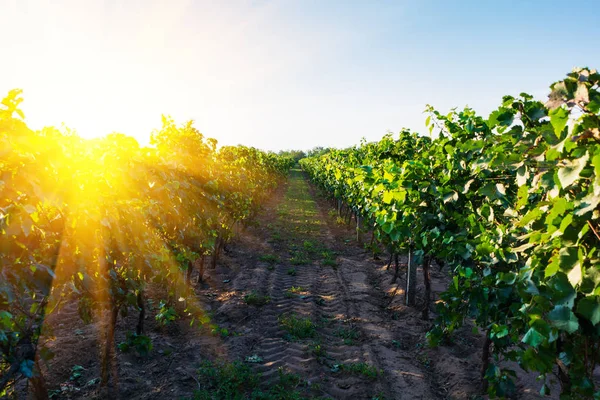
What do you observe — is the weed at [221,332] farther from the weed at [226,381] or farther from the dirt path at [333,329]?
the weed at [226,381]

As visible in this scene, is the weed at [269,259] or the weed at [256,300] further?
the weed at [269,259]

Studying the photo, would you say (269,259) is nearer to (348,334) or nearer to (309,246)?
(309,246)

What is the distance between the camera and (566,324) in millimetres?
1821

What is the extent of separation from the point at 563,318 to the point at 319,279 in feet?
27.7

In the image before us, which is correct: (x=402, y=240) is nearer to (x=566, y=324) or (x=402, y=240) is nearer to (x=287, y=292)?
(x=287, y=292)

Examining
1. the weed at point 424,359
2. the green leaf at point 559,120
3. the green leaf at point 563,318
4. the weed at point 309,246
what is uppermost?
the green leaf at point 559,120

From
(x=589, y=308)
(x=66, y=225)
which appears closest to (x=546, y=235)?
(x=589, y=308)

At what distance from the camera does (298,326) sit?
682 cm

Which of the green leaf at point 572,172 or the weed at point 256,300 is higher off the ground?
the green leaf at point 572,172

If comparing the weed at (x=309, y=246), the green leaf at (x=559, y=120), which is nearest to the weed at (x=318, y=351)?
the green leaf at (x=559, y=120)

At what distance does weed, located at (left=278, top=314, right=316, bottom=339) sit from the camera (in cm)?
667

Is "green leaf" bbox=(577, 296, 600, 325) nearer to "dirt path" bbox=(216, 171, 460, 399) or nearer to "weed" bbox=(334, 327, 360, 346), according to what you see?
"dirt path" bbox=(216, 171, 460, 399)

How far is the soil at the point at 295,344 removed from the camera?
505 centimetres

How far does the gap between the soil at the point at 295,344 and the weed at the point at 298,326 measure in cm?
10
